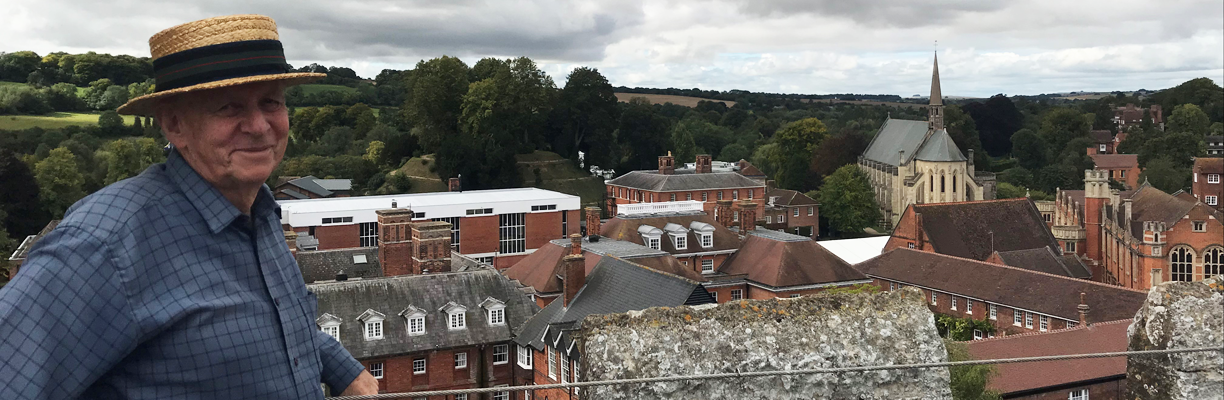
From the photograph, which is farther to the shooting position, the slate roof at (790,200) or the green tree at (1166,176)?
the green tree at (1166,176)

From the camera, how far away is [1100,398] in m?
21.7

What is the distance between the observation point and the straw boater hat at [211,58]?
2.74 m

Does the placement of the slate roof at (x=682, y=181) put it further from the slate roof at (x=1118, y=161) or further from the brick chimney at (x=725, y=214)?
the slate roof at (x=1118, y=161)

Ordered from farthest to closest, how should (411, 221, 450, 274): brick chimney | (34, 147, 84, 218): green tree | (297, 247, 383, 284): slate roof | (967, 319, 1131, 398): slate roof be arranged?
1. (34, 147, 84, 218): green tree
2. (297, 247, 383, 284): slate roof
3. (411, 221, 450, 274): brick chimney
4. (967, 319, 1131, 398): slate roof

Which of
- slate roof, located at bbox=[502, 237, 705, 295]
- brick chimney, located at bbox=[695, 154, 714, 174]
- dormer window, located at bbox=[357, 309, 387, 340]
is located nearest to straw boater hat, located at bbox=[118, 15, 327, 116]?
dormer window, located at bbox=[357, 309, 387, 340]

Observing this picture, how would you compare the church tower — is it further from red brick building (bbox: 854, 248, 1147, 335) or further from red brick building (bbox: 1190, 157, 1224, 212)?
red brick building (bbox: 854, 248, 1147, 335)

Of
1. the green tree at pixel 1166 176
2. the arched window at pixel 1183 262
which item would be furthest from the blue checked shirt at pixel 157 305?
the green tree at pixel 1166 176

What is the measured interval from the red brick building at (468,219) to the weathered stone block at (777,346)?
3549 centimetres

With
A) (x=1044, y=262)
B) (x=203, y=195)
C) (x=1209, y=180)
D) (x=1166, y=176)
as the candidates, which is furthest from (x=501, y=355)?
(x=1166, y=176)

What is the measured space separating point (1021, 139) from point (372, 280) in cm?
8049

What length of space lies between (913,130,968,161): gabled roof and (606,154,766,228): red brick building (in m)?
15.5

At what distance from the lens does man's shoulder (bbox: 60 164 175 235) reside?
2490 mm

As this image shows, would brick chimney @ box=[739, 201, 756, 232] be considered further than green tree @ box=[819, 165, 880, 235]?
No

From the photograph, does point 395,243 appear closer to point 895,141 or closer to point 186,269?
point 186,269
